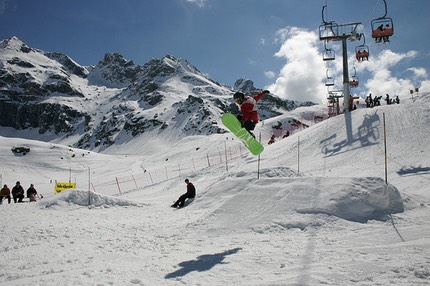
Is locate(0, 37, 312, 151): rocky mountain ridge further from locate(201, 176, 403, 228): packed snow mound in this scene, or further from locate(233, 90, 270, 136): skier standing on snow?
locate(201, 176, 403, 228): packed snow mound

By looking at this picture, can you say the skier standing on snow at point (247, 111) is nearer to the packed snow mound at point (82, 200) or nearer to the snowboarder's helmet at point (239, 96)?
the snowboarder's helmet at point (239, 96)

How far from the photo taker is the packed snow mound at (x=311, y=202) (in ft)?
24.9

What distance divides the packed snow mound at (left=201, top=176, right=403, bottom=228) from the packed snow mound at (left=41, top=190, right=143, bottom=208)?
5.81 m

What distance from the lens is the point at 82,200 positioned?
12469mm

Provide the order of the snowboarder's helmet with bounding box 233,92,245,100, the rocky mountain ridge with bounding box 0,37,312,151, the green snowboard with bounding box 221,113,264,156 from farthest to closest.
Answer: the rocky mountain ridge with bounding box 0,37,312,151 → the green snowboard with bounding box 221,113,264,156 → the snowboarder's helmet with bounding box 233,92,245,100

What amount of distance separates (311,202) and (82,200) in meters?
8.75

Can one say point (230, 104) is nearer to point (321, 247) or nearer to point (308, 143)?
point (308, 143)

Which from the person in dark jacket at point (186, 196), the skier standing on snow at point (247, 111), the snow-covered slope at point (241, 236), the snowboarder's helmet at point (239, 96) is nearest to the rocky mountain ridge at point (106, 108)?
the person in dark jacket at point (186, 196)

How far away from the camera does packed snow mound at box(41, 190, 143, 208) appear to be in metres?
12.2

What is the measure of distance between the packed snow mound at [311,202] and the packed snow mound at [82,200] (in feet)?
19.1

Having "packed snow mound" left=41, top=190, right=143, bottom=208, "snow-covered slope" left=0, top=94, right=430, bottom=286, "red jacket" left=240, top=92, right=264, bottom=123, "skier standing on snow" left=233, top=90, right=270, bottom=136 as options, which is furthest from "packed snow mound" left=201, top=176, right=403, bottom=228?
"packed snow mound" left=41, top=190, right=143, bottom=208

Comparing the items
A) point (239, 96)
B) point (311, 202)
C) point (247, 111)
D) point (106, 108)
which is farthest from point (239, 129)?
point (106, 108)

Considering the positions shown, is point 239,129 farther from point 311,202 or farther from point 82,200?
point 82,200

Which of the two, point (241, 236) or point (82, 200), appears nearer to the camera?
point (241, 236)
